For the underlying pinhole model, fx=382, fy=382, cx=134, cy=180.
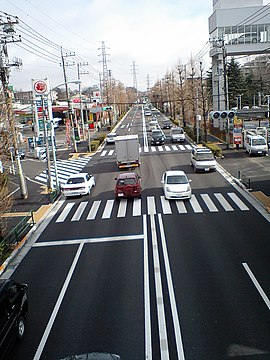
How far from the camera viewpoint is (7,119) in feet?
66.3

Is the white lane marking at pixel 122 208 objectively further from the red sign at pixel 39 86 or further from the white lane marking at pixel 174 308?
the red sign at pixel 39 86

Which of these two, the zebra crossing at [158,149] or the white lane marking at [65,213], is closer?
the white lane marking at [65,213]

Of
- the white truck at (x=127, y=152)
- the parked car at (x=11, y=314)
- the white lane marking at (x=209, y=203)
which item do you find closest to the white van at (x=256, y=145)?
the white truck at (x=127, y=152)

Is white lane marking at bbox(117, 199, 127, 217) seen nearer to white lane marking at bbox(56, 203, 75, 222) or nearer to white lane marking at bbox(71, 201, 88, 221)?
white lane marking at bbox(71, 201, 88, 221)

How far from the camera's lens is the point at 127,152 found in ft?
114

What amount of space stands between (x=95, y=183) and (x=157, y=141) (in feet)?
67.4

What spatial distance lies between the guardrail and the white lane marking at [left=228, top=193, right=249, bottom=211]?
1158 centimetres

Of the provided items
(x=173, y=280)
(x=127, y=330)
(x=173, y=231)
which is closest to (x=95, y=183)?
(x=173, y=231)

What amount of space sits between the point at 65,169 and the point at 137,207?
17894mm

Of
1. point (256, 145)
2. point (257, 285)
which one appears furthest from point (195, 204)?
point (256, 145)

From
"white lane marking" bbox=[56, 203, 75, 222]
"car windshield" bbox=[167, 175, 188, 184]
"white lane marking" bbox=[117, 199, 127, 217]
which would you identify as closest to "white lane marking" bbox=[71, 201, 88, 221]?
"white lane marking" bbox=[56, 203, 75, 222]

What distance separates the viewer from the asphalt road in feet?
31.0

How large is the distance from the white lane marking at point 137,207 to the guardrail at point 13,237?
18.5ft

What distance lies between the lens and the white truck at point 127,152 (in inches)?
1348
